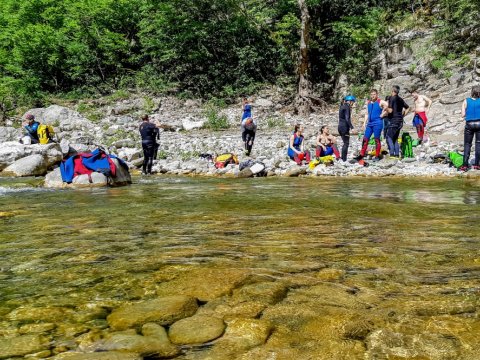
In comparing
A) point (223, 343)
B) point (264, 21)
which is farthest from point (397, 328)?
point (264, 21)

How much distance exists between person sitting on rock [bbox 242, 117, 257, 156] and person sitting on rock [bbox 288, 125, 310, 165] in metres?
1.73

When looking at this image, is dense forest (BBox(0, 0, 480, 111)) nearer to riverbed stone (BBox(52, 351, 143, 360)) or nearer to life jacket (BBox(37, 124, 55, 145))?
life jacket (BBox(37, 124, 55, 145))

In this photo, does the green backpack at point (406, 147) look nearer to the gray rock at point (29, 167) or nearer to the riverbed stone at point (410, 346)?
the gray rock at point (29, 167)

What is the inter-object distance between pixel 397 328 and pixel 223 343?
84 centimetres

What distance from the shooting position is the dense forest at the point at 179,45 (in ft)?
83.0

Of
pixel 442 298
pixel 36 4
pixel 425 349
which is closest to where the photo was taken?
pixel 425 349

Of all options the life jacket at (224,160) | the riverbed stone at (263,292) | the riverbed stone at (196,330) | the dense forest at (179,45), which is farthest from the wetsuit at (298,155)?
the dense forest at (179,45)

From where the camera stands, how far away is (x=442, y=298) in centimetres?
241

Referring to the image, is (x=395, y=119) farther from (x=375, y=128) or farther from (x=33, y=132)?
(x=33, y=132)

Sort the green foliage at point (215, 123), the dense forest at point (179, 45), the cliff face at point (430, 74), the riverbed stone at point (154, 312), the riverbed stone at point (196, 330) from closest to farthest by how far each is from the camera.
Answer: the riverbed stone at point (196, 330)
the riverbed stone at point (154, 312)
the cliff face at point (430, 74)
the green foliage at point (215, 123)
the dense forest at point (179, 45)

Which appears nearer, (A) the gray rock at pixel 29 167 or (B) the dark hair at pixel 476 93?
(B) the dark hair at pixel 476 93

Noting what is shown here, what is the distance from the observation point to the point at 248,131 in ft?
45.8

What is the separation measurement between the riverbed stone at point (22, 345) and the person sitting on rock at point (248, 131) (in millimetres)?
12124

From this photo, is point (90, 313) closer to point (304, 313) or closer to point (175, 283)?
point (175, 283)
